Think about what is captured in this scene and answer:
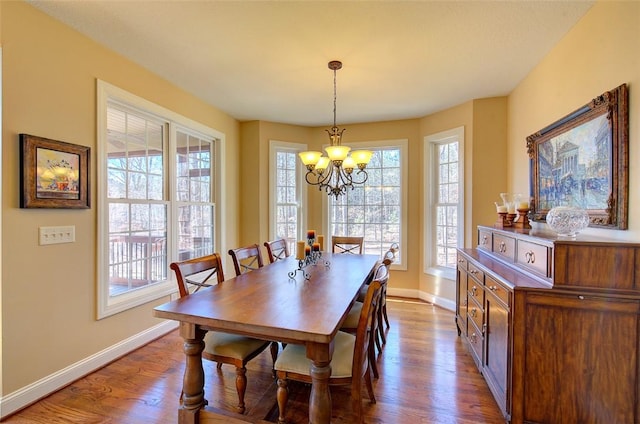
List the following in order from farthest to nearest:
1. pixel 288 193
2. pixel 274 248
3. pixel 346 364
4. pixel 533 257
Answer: pixel 288 193, pixel 274 248, pixel 533 257, pixel 346 364

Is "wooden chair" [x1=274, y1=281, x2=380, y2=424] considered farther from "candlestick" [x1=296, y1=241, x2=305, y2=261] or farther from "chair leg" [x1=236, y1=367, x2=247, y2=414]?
"candlestick" [x1=296, y1=241, x2=305, y2=261]

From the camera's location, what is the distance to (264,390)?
221 centimetres

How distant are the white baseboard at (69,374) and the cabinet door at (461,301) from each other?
10.1 feet

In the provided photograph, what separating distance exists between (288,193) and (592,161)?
11.9 ft

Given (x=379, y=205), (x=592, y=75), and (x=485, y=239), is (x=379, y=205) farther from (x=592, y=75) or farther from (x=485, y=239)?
(x=592, y=75)

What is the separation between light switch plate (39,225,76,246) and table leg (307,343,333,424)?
208cm

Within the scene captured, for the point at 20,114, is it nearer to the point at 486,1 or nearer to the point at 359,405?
the point at 359,405

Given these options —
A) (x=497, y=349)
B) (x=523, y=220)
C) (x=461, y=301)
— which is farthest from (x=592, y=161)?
(x=461, y=301)

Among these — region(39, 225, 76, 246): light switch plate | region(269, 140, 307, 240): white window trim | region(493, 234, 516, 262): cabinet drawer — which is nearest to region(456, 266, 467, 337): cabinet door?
region(493, 234, 516, 262): cabinet drawer

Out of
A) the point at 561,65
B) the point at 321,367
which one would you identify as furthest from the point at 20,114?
the point at 561,65

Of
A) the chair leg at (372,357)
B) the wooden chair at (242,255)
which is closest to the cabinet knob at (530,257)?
the chair leg at (372,357)

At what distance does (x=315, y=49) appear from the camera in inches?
97.3

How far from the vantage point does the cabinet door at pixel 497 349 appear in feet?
5.80

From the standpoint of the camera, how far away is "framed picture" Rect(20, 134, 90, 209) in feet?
6.53
